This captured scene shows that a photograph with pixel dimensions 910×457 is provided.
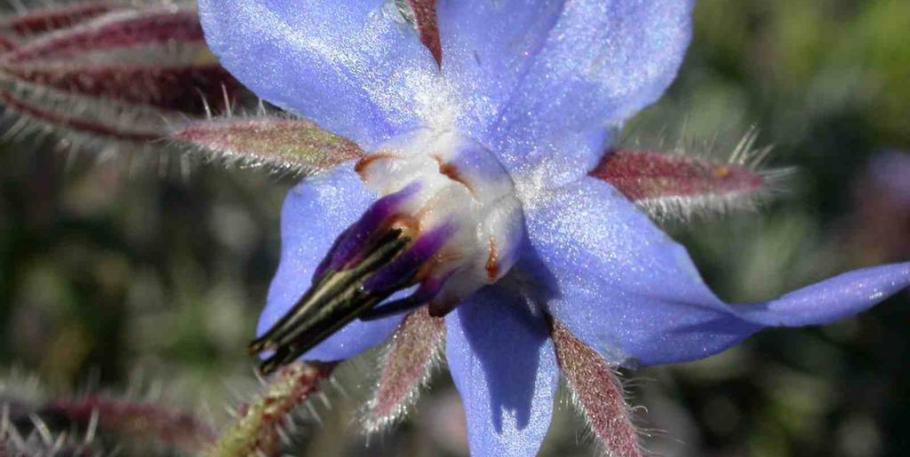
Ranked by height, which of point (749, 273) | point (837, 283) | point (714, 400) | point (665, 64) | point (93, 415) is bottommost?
point (714, 400)

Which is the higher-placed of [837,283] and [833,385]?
[837,283]

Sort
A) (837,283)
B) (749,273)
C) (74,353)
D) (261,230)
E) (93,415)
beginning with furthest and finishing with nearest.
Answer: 1. (261,230)
2. (74,353)
3. (749,273)
4. (93,415)
5. (837,283)

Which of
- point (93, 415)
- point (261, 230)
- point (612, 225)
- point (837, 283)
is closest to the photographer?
point (837, 283)

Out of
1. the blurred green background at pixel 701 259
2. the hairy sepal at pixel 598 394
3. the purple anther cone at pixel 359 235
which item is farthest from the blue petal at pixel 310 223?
the blurred green background at pixel 701 259

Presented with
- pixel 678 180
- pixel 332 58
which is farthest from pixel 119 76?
pixel 678 180

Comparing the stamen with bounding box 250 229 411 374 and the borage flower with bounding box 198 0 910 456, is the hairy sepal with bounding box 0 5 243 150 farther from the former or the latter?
the stamen with bounding box 250 229 411 374

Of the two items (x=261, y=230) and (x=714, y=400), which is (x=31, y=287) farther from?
(x=714, y=400)

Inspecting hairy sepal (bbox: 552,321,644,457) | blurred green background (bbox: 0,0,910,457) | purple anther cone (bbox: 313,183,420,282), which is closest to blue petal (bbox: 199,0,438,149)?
purple anther cone (bbox: 313,183,420,282)

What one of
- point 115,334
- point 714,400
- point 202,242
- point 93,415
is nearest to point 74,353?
point 115,334

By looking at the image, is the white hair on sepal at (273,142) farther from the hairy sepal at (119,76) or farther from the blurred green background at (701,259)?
the blurred green background at (701,259)
